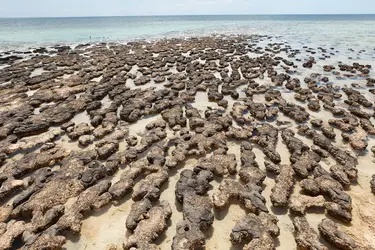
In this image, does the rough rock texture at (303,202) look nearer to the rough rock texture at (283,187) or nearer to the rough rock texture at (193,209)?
the rough rock texture at (283,187)

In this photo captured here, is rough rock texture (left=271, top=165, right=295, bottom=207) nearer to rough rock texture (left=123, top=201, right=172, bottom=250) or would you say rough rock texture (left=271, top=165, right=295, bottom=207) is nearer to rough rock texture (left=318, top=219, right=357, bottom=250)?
rough rock texture (left=318, top=219, right=357, bottom=250)

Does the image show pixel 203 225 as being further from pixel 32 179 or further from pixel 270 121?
pixel 270 121

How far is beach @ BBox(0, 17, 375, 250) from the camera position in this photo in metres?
4.51

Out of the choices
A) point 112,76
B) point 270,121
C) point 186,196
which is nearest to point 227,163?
Answer: point 186,196

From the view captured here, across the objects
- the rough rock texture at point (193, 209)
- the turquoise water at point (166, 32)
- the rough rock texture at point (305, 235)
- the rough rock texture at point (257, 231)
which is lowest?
the rough rock texture at point (305, 235)

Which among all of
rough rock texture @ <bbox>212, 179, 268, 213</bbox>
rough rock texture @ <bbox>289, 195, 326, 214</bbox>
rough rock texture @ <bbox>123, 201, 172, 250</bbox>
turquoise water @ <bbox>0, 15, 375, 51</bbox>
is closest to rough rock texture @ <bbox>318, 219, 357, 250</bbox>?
rough rock texture @ <bbox>289, 195, 326, 214</bbox>

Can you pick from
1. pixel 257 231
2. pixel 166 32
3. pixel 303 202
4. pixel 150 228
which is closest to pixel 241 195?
pixel 257 231

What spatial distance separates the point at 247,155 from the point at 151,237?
3.55 meters

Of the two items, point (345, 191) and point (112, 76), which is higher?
point (112, 76)

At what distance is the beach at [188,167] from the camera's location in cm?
451

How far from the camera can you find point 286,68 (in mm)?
16016

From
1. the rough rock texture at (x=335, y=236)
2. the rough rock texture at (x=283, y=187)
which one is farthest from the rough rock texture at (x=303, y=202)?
the rough rock texture at (x=335, y=236)

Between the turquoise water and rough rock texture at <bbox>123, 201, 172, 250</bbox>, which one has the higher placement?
the turquoise water

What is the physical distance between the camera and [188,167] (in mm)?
6500
